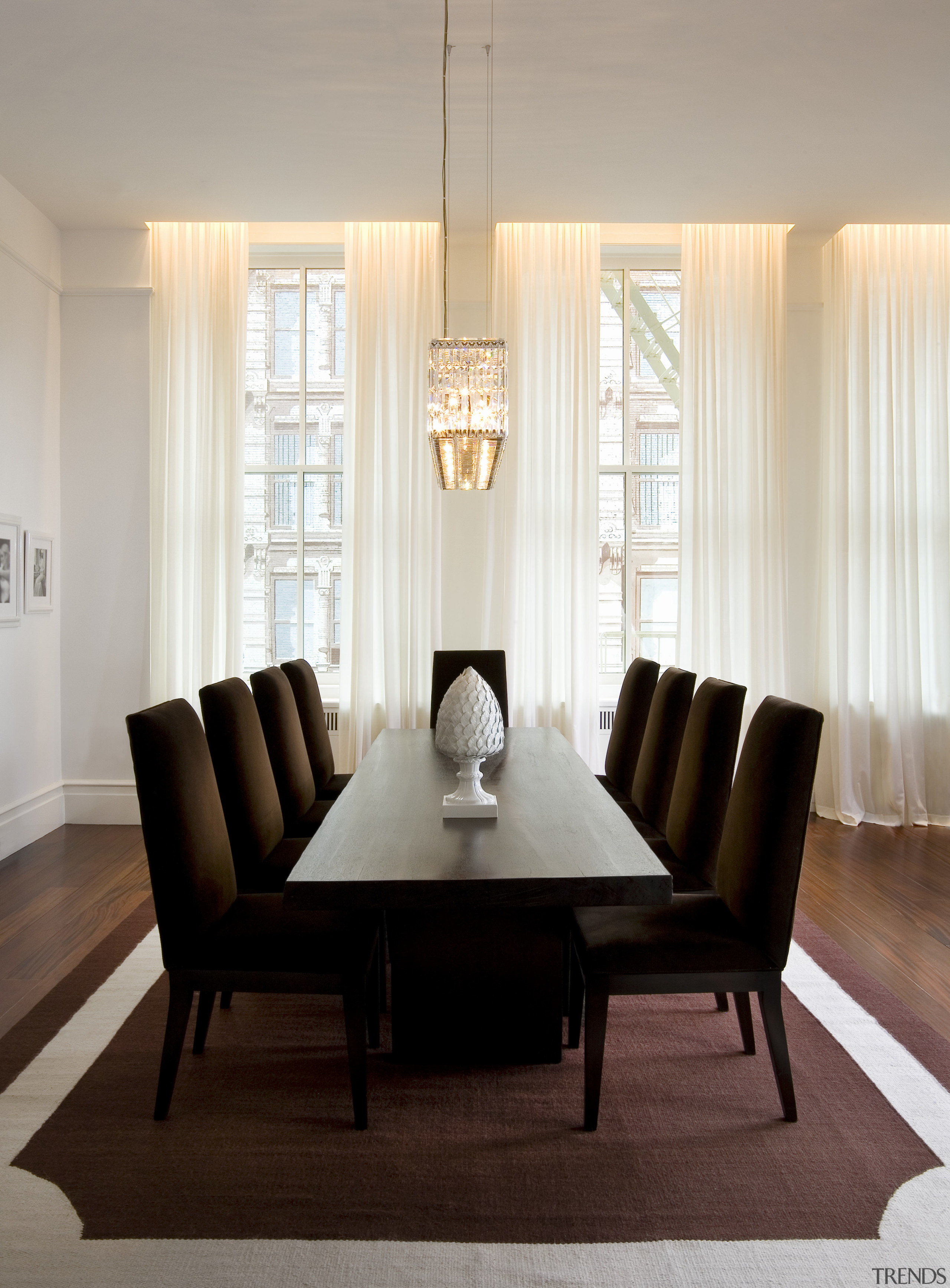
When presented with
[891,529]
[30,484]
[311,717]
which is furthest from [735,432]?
[30,484]

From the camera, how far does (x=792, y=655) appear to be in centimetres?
506

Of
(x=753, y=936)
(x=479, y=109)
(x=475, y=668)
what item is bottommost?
(x=753, y=936)

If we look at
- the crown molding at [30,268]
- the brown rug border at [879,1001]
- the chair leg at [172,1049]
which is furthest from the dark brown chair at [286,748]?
the crown molding at [30,268]

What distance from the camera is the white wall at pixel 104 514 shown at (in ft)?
16.0

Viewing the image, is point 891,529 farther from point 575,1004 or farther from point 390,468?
point 575,1004

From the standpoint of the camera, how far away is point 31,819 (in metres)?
4.56

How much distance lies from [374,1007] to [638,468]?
140 inches

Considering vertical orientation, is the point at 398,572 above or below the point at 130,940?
above

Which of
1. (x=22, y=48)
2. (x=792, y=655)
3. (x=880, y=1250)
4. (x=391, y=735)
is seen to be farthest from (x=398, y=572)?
(x=880, y=1250)

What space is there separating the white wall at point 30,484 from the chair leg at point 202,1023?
230 cm

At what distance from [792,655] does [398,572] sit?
2224 mm

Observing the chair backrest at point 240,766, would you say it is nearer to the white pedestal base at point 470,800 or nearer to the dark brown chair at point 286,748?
the dark brown chair at point 286,748

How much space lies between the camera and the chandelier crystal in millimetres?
2791

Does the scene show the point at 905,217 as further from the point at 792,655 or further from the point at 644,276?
the point at 792,655
